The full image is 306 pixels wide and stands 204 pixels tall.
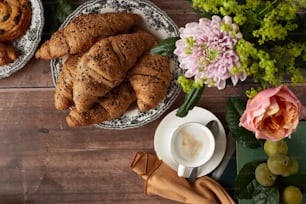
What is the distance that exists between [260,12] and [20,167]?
65cm

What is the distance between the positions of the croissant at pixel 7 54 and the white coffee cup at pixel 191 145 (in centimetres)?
35

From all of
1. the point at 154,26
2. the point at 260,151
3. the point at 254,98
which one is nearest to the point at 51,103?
the point at 154,26

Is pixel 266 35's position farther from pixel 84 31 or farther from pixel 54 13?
pixel 54 13

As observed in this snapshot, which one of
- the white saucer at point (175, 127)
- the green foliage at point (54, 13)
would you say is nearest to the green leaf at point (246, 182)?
the white saucer at point (175, 127)

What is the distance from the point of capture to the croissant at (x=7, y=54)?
1042 mm

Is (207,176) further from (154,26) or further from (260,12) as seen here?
(260,12)

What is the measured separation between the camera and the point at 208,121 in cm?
104

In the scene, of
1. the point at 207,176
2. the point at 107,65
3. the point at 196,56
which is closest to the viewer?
the point at 196,56

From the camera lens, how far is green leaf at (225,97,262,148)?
37.2 inches

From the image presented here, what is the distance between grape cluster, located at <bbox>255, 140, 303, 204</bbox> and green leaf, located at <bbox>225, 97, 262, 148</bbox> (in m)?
0.05

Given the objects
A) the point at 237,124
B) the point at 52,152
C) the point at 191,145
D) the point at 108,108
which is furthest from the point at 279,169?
the point at 52,152

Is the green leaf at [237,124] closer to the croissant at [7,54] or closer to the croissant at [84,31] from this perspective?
the croissant at [84,31]

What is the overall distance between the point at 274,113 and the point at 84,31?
459mm

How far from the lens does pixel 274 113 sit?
65 centimetres
